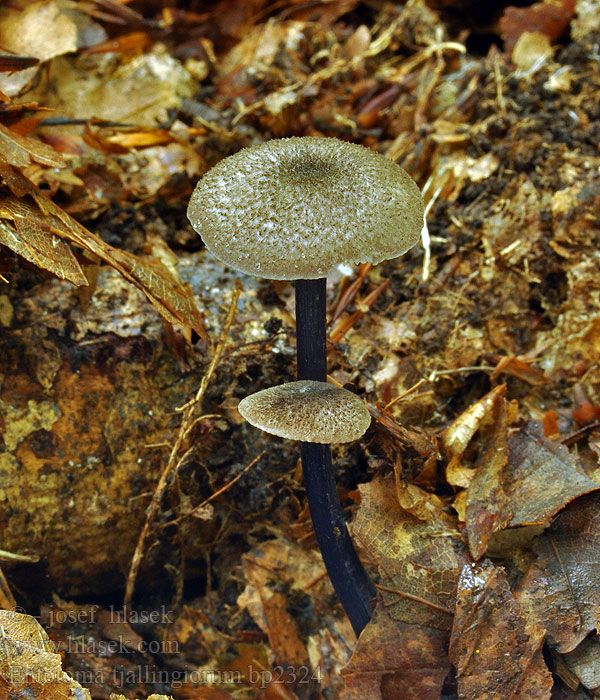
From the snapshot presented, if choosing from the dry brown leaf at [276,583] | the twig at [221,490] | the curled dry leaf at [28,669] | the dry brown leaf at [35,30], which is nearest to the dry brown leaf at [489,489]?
the dry brown leaf at [276,583]

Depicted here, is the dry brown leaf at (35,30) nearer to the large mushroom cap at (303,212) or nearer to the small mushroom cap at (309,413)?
the large mushroom cap at (303,212)

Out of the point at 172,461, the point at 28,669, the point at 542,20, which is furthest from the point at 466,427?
the point at 542,20

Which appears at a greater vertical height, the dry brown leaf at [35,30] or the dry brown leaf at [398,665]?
the dry brown leaf at [35,30]

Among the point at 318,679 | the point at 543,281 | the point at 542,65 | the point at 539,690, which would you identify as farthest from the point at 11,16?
the point at 539,690

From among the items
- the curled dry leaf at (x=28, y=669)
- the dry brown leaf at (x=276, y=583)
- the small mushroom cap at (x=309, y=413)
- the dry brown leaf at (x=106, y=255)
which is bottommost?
the dry brown leaf at (x=276, y=583)

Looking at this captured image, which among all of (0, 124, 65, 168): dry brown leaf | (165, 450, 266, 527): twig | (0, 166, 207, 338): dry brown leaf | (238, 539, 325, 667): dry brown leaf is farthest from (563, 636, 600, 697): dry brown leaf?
(0, 124, 65, 168): dry brown leaf

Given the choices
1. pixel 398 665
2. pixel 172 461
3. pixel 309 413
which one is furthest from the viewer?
pixel 172 461

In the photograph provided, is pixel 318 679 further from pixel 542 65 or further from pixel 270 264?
pixel 542 65

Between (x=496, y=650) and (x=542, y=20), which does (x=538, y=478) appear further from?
(x=542, y=20)
